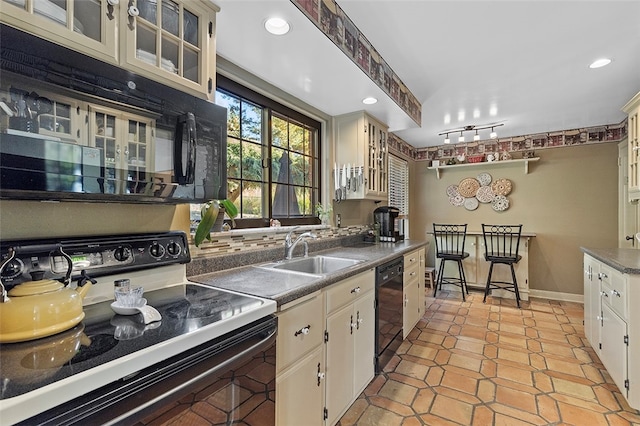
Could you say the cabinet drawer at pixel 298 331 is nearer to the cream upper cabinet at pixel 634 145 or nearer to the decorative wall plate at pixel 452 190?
the cream upper cabinet at pixel 634 145

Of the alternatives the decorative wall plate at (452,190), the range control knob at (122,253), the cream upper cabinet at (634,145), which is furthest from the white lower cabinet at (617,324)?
the range control knob at (122,253)

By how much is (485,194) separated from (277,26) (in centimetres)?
422

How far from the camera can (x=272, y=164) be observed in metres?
2.32

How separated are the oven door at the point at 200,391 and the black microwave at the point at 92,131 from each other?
22.6 inches

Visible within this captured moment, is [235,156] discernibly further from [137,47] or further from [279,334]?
[279,334]

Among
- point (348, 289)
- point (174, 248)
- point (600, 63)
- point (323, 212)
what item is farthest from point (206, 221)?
point (600, 63)

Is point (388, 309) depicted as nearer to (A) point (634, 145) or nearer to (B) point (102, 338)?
(B) point (102, 338)

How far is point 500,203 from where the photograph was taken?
4.46 metres

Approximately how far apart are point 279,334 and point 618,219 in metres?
4.78

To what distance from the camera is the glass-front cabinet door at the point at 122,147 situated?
0.91 meters

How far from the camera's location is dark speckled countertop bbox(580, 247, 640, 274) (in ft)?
5.98

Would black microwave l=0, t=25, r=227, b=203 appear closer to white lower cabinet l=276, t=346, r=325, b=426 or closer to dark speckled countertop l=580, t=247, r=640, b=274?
white lower cabinet l=276, t=346, r=325, b=426

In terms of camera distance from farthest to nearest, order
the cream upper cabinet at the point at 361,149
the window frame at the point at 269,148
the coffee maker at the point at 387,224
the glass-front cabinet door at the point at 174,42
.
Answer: the coffee maker at the point at 387,224 → the cream upper cabinet at the point at 361,149 → the window frame at the point at 269,148 → the glass-front cabinet door at the point at 174,42

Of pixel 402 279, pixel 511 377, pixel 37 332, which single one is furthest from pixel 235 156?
pixel 511 377
